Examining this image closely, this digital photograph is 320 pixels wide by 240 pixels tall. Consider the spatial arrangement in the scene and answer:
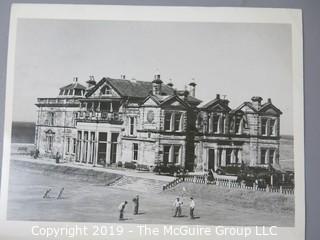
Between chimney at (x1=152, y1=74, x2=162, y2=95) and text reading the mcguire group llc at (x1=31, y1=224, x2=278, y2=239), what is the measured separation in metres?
0.54

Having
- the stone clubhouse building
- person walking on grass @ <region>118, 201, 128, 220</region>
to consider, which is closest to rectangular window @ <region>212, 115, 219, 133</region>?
the stone clubhouse building

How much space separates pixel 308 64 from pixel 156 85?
642 mm

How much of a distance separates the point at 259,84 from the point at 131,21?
600 mm

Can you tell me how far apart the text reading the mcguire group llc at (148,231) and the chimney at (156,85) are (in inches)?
21.3

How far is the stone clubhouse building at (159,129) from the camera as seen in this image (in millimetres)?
1601

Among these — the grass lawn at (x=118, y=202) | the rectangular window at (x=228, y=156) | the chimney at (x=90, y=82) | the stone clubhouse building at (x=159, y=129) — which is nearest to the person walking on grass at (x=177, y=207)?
the grass lawn at (x=118, y=202)

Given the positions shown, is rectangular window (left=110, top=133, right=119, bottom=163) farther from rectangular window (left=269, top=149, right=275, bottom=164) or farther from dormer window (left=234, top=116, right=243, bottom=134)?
rectangular window (left=269, top=149, right=275, bottom=164)

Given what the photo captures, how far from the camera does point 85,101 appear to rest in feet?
5.37

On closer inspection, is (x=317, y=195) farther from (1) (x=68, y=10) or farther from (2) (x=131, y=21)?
(1) (x=68, y=10)

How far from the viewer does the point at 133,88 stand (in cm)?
160

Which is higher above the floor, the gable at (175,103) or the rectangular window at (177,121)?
the gable at (175,103)

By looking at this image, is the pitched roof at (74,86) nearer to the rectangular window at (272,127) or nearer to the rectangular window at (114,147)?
the rectangular window at (114,147)

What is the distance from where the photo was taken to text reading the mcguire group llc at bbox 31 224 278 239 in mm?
1535

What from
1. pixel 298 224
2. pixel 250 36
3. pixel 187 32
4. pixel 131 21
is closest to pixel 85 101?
pixel 131 21
